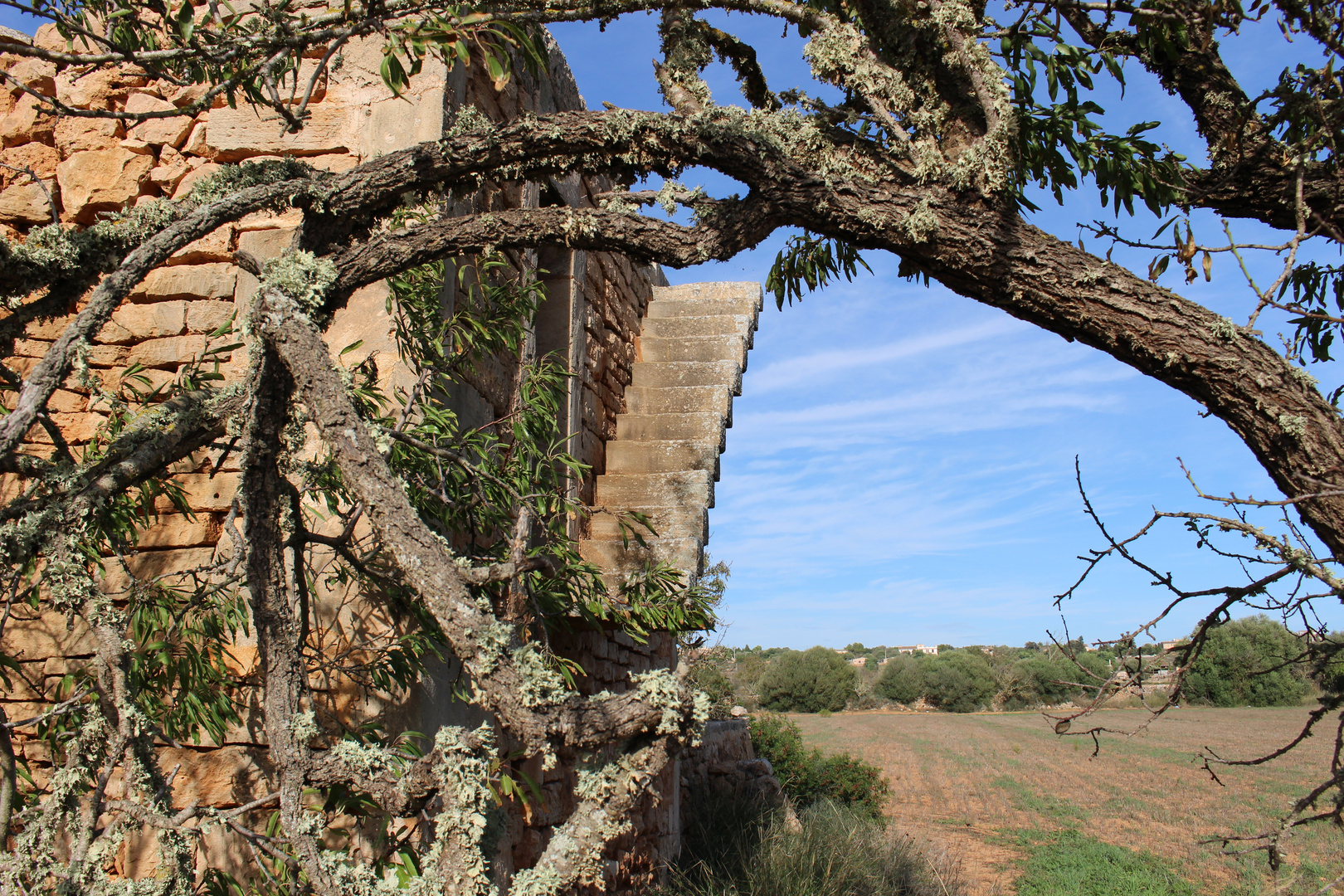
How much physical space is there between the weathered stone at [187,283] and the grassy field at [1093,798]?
390 cm

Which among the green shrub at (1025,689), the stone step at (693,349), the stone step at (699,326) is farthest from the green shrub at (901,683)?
the stone step at (693,349)

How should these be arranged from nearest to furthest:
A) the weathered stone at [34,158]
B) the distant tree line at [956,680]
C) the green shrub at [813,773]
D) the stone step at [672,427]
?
the weathered stone at [34,158], the stone step at [672,427], the green shrub at [813,773], the distant tree line at [956,680]

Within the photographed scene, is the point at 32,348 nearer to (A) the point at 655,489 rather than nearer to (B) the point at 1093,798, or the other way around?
(A) the point at 655,489

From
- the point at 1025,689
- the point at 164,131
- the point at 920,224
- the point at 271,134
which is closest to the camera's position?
the point at 920,224

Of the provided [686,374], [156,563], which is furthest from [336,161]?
[686,374]

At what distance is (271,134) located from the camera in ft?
10.9

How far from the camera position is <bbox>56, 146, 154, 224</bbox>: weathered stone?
3.38 m

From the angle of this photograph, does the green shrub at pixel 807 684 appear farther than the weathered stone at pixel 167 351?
Yes

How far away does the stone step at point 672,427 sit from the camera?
528 centimetres

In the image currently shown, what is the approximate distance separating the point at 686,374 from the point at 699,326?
660mm

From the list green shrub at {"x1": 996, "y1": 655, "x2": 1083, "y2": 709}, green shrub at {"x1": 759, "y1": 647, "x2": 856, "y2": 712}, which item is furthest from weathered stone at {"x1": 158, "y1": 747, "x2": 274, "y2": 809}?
green shrub at {"x1": 996, "y1": 655, "x2": 1083, "y2": 709}

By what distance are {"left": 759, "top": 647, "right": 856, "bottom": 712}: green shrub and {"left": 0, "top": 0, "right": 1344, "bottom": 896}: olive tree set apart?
36.4 metres

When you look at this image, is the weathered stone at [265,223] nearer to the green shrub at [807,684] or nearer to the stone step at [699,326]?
the stone step at [699,326]

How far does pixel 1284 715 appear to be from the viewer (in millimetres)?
27031
